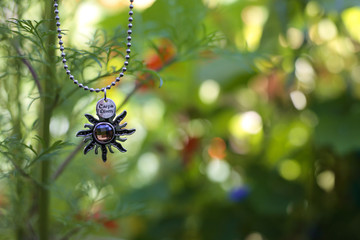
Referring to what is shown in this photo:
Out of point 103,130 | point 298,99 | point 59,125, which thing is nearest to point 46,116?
point 103,130

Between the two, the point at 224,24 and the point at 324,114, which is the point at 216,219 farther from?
the point at 224,24

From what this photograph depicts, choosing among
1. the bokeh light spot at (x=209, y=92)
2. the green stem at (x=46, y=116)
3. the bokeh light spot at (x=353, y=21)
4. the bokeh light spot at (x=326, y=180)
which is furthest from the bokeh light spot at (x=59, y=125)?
the bokeh light spot at (x=353, y=21)

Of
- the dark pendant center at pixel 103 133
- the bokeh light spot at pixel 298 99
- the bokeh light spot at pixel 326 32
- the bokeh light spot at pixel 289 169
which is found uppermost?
the bokeh light spot at pixel 326 32

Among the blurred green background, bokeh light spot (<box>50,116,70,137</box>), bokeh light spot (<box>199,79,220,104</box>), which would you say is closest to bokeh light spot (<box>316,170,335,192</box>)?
the blurred green background

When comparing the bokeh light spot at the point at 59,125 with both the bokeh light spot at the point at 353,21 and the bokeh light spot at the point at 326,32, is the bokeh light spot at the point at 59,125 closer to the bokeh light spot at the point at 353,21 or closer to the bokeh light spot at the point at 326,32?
the bokeh light spot at the point at 326,32

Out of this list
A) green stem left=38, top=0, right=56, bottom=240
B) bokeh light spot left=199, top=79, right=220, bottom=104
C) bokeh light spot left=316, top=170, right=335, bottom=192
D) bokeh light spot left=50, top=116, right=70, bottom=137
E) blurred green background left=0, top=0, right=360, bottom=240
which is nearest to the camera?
green stem left=38, top=0, right=56, bottom=240

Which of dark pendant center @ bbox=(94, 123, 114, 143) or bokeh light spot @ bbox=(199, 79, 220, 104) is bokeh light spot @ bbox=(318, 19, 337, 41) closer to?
bokeh light spot @ bbox=(199, 79, 220, 104)

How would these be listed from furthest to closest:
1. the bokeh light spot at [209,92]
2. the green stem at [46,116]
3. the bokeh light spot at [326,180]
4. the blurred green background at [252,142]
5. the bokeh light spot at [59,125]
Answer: the bokeh light spot at [209,92]
the bokeh light spot at [326,180]
the blurred green background at [252,142]
the bokeh light spot at [59,125]
the green stem at [46,116]

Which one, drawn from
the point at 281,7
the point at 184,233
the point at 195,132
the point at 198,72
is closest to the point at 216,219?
the point at 184,233

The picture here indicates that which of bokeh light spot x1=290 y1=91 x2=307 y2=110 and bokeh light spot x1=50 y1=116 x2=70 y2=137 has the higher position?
bokeh light spot x1=290 y1=91 x2=307 y2=110
